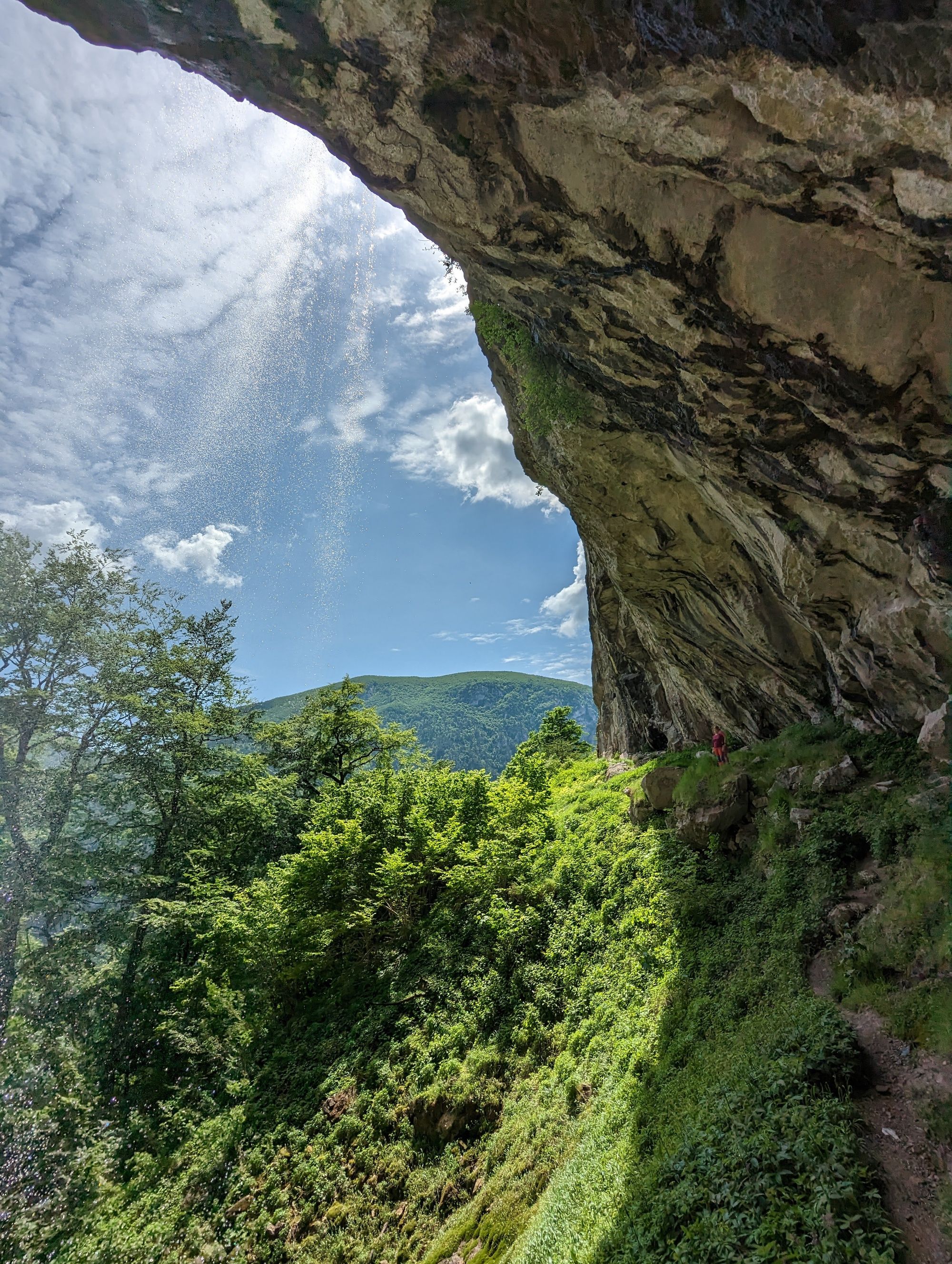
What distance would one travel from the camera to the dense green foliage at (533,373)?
994 centimetres

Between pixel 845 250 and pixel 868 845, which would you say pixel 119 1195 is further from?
pixel 845 250

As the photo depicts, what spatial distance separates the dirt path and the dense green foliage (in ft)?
32.6

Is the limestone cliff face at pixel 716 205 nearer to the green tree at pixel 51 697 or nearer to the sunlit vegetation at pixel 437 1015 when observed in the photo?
the sunlit vegetation at pixel 437 1015

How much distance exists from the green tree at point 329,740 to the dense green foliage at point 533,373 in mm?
14695

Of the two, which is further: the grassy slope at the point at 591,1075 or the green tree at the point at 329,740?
the green tree at the point at 329,740

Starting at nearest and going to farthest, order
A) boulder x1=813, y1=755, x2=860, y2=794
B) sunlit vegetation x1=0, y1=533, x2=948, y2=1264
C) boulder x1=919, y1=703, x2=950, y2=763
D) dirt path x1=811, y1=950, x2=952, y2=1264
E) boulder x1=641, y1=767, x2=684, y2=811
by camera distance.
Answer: dirt path x1=811, y1=950, x2=952, y2=1264, sunlit vegetation x1=0, y1=533, x2=948, y2=1264, boulder x1=919, y1=703, x2=950, y2=763, boulder x1=813, y1=755, x2=860, y2=794, boulder x1=641, y1=767, x2=684, y2=811

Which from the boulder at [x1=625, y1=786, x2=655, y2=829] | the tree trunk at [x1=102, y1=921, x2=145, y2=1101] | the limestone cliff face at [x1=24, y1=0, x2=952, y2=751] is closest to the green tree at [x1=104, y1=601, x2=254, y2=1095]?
the tree trunk at [x1=102, y1=921, x2=145, y2=1101]

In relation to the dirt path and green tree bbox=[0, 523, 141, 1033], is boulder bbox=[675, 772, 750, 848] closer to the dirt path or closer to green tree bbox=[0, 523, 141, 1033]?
the dirt path

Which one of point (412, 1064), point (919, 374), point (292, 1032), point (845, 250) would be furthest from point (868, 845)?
point (292, 1032)

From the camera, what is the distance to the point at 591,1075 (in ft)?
23.0

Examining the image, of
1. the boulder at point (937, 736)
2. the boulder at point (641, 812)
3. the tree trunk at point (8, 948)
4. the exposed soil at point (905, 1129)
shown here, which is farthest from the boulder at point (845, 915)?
the tree trunk at point (8, 948)

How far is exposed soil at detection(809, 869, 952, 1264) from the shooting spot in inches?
133

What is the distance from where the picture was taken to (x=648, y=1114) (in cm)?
556

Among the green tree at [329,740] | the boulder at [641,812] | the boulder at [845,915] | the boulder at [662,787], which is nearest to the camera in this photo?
the boulder at [845,915]
